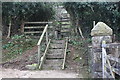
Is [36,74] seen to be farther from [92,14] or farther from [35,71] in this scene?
[92,14]

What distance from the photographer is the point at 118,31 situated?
978 centimetres

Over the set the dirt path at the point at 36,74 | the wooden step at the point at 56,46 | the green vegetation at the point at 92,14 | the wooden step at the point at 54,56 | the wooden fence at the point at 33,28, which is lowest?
the dirt path at the point at 36,74

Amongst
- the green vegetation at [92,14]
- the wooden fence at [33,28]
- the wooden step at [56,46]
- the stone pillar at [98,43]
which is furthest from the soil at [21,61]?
the green vegetation at [92,14]

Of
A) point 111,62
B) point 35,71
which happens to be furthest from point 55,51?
point 111,62

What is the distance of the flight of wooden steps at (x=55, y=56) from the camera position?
7148 millimetres

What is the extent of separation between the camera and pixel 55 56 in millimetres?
7891

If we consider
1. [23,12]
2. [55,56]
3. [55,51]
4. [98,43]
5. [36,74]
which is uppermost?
[23,12]

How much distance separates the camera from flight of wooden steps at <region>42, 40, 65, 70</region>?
7.15 meters

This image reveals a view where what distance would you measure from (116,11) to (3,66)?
5.95 m

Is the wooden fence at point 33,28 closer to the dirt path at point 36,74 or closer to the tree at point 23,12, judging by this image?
the tree at point 23,12

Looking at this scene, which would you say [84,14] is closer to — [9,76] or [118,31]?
[118,31]

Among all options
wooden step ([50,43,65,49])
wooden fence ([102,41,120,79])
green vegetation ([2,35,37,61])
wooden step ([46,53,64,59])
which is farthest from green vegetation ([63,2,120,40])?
wooden fence ([102,41,120,79])

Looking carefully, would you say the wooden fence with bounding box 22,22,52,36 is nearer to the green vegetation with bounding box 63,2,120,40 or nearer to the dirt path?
the green vegetation with bounding box 63,2,120,40

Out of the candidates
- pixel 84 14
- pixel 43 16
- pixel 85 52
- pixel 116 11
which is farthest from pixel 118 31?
pixel 43 16
